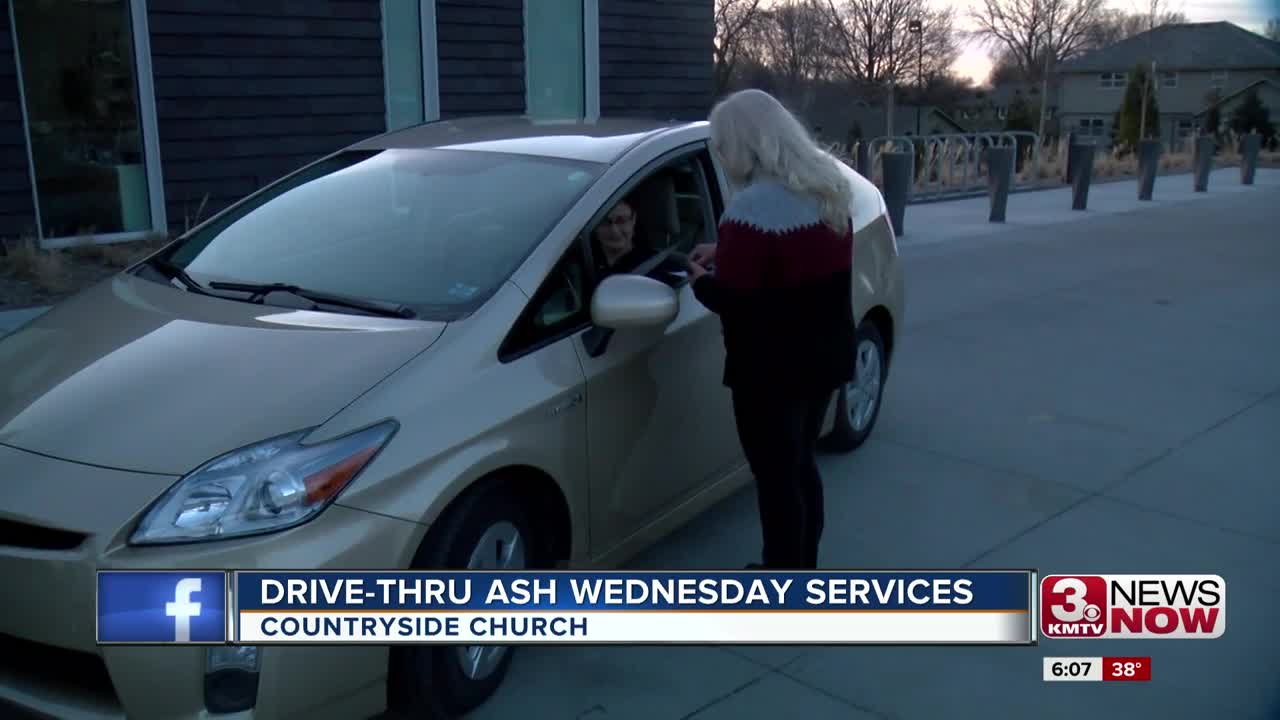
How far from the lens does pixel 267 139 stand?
37.0ft

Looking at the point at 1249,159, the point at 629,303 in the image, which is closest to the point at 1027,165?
the point at 1249,159

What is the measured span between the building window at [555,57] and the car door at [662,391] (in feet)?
29.8

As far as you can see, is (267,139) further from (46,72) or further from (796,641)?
(796,641)

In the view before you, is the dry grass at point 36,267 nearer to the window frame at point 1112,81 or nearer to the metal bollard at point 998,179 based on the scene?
the metal bollard at point 998,179

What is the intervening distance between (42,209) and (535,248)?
831 cm

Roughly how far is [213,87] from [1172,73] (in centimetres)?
4174

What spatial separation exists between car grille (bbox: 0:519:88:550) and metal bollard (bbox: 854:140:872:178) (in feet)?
44.3

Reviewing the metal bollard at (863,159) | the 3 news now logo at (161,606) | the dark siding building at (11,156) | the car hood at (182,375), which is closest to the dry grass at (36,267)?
the dark siding building at (11,156)

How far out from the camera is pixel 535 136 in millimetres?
4324

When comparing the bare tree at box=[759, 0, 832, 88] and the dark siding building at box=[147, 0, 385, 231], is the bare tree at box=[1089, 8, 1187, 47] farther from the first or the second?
the dark siding building at box=[147, 0, 385, 231]

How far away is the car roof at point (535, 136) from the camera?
13.4ft

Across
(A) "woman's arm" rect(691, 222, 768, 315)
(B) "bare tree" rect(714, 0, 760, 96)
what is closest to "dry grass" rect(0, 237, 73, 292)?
(A) "woman's arm" rect(691, 222, 768, 315)

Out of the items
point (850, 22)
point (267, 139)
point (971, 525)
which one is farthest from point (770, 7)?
point (971, 525)

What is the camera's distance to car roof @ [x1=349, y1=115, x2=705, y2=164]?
4094 millimetres
